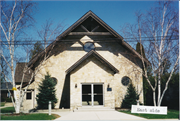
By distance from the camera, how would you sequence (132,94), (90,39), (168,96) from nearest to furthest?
(132,94) → (90,39) → (168,96)

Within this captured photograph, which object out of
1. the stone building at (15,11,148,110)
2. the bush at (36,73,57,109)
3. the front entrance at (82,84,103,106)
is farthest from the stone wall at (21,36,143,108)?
the front entrance at (82,84,103,106)

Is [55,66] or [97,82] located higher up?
[55,66]

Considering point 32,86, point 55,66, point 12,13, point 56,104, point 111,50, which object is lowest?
point 56,104

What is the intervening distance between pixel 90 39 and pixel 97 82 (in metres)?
5.48

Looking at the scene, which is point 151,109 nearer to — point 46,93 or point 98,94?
point 98,94

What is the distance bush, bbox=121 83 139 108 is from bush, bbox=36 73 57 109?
23.8 ft

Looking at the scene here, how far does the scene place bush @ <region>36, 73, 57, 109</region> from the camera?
18734 mm

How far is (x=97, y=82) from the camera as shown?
698 inches

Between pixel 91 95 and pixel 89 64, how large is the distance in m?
2.87

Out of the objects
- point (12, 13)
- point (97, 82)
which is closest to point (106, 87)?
point (97, 82)

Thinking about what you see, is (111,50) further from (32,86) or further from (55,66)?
(32,86)

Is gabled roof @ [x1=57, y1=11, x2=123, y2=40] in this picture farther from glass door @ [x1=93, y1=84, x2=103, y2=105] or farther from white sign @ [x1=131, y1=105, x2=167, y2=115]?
white sign @ [x1=131, y1=105, x2=167, y2=115]

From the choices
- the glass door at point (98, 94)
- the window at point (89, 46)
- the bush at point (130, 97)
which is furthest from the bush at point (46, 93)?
the bush at point (130, 97)

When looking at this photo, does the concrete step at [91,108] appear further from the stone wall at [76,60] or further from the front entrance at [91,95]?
the stone wall at [76,60]
